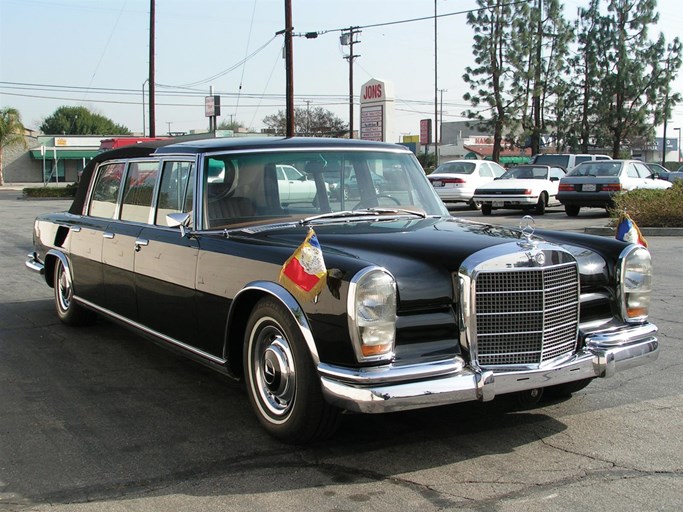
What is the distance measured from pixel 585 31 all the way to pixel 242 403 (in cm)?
4425

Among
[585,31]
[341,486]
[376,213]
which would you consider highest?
[585,31]

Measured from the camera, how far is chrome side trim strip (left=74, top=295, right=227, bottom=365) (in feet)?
15.5

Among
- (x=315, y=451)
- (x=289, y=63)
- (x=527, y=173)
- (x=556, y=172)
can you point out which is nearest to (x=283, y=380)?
(x=315, y=451)

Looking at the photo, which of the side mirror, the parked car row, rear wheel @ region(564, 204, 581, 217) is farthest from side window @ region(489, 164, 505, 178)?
the side mirror

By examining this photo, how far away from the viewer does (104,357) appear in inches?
243

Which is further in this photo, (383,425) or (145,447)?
(383,425)

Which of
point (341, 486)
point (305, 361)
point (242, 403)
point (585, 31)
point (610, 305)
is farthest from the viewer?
point (585, 31)

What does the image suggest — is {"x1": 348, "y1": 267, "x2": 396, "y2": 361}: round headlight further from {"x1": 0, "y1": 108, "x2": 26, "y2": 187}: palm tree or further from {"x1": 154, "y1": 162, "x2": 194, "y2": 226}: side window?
{"x1": 0, "y1": 108, "x2": 26, "y2": 187}: palm tree

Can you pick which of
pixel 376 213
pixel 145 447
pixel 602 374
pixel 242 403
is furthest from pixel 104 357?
pixel 602 374

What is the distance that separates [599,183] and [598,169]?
75 cm

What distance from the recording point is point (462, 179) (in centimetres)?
2278

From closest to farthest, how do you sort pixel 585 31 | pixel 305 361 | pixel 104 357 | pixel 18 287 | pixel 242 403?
pixel 305 361
pixel 242 403
pixel 104 357
pixel 18 287
pixel 585 31

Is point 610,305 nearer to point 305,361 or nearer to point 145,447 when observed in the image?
point 305,361

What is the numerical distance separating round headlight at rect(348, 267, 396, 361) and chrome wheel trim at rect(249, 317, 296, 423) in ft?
1.69
